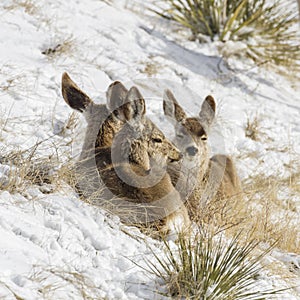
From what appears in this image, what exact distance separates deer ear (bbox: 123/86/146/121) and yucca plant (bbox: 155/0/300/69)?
5.60 metres

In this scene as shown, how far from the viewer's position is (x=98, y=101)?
7621 mm

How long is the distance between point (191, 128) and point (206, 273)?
328 centimetres

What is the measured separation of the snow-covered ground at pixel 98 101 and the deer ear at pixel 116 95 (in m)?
0.53

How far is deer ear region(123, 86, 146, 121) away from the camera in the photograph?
5.45 metres

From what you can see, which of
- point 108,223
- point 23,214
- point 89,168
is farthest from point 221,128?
point 23,214

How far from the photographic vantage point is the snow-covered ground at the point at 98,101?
3.84 meters

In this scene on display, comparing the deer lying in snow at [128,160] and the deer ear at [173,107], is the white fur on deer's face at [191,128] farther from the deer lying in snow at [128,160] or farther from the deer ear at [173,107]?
the deer lying in snow at [128,160]

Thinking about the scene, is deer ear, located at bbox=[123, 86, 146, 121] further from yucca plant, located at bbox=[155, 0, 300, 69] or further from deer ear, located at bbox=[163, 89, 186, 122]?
yucca plant, located at bbox=[155, 0, 300, 69]

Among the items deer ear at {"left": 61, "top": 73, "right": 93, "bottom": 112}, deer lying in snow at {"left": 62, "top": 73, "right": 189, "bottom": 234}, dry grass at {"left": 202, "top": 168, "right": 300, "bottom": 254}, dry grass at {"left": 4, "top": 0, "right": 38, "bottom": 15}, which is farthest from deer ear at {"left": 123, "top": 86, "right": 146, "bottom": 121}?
dry grass at {"left": 4, "top": 0, "right": 38, "bottom": 15}

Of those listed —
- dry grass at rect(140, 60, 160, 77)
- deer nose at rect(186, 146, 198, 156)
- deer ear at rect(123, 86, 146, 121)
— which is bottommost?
deer nose at rect(186, 146, 198, 156)

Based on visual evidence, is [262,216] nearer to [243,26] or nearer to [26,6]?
[26,6]

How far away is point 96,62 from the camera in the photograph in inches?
339

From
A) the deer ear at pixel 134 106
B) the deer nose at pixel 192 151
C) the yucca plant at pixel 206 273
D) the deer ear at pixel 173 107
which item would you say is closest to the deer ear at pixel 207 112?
the deer ear at pixel 173 107

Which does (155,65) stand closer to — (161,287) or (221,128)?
(221,128)
